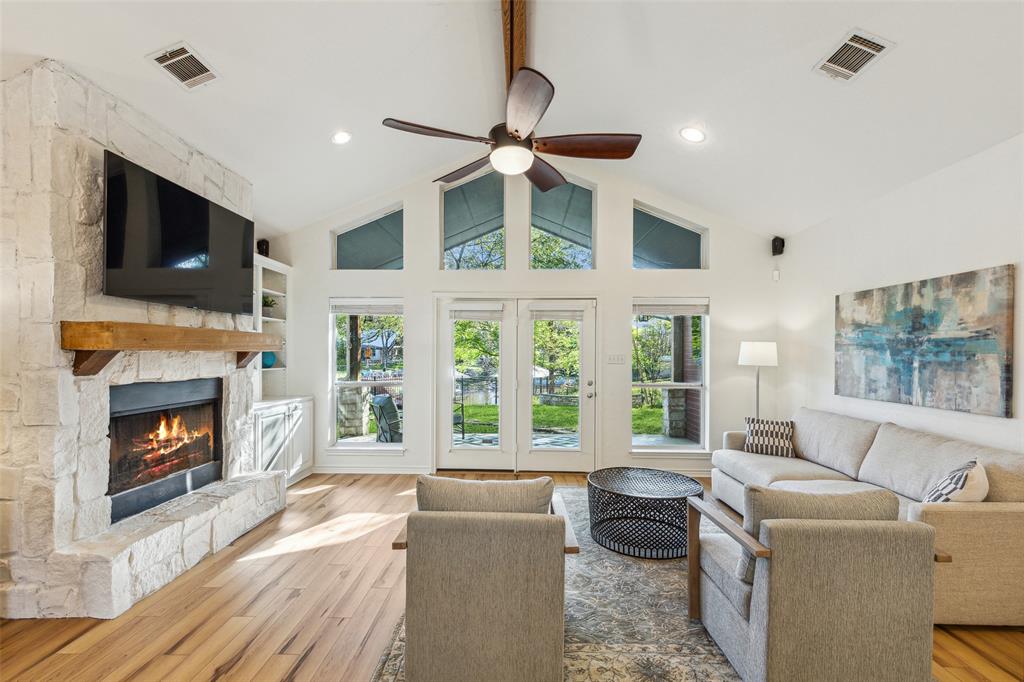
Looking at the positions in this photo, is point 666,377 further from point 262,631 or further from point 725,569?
point 262,631

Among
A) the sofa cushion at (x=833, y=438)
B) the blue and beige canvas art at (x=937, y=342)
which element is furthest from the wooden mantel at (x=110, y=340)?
the blue and beige canvas art at (x=937, y=342)

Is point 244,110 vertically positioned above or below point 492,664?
above

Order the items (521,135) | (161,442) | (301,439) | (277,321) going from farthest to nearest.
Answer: (277,321), (301,439), (161,442), (521,135)

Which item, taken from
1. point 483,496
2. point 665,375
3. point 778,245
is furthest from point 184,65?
point 778,245

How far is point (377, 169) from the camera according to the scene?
188 inches

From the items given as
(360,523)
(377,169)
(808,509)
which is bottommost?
(360,523)

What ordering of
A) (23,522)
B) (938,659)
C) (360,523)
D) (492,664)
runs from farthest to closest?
(360,523) → (23,522) → (938,659) → (492,664)

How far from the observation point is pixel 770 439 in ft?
14.1

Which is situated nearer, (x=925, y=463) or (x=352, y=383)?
(x=925, y=463)

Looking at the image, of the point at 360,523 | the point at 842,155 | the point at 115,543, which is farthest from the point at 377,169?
the point at 842,155

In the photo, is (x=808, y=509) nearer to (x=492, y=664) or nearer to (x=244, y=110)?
(x=492, y=664)

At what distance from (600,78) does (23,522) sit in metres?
4.25

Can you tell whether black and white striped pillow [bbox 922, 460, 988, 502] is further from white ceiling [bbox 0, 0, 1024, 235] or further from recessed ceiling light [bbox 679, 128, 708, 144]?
recessed ceiling light [bbox 679, 128, 708, 144]

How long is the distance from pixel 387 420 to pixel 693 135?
4054 mm
